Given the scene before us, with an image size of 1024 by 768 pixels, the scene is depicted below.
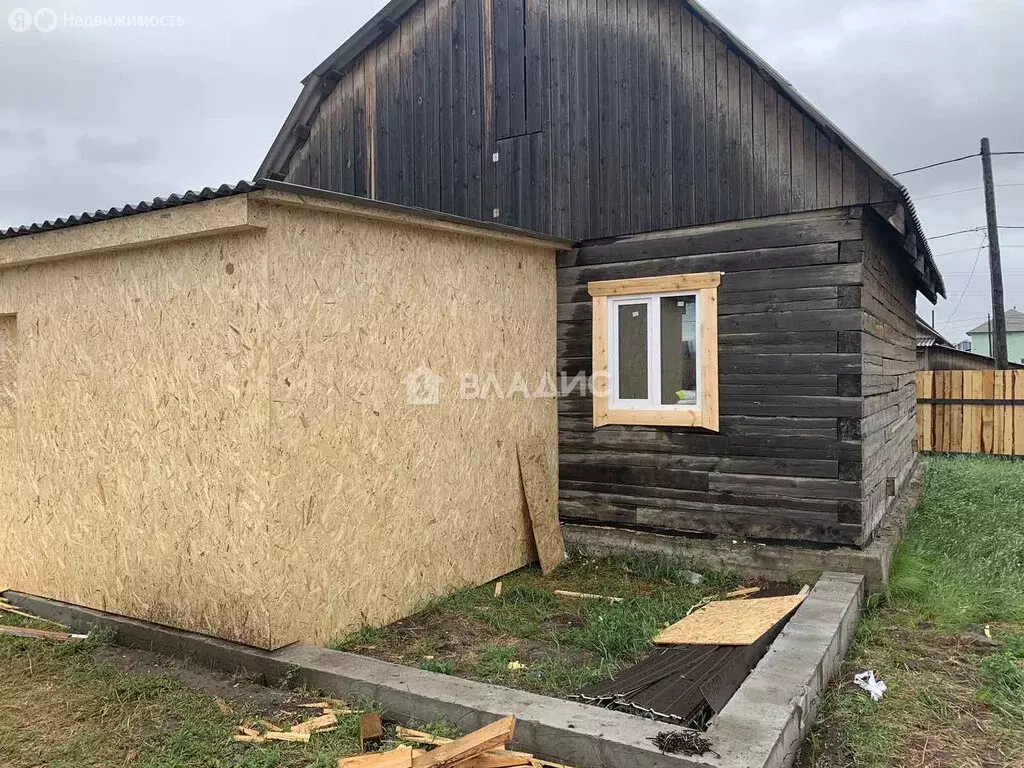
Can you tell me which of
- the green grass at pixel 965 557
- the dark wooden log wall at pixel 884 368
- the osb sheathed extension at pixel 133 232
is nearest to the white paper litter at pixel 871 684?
the green grass at pixel 965 557

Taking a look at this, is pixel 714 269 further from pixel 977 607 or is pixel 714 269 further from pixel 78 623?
pixel 78 623

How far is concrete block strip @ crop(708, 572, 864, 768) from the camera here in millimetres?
3414

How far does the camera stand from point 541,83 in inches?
316

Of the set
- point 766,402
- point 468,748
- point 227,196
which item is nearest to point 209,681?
point 468,748

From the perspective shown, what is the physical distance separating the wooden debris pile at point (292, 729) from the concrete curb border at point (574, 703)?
219 mm

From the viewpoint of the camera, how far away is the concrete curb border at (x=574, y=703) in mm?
3492

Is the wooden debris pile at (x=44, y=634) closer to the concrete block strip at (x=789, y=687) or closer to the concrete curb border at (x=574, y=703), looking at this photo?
the concrete curb border at (x=574, y=703)

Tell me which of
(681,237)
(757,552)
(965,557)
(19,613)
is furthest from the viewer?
(965,557)

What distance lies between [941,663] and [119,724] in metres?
5.32

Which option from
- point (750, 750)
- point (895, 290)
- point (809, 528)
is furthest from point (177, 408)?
point (895, 290)

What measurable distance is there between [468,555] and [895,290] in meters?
6.70

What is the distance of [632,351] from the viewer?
747 cm

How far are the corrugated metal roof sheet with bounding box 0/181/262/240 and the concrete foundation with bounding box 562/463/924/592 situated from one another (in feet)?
16.1

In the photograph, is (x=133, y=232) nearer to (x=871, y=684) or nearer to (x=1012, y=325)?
(x=871, y=684)
